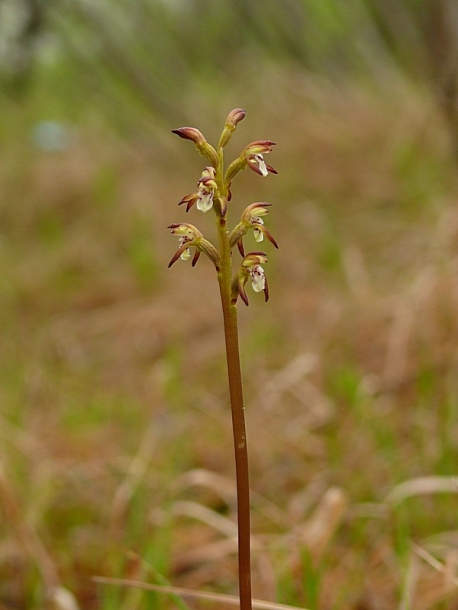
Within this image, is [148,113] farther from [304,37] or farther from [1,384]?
[1,384]

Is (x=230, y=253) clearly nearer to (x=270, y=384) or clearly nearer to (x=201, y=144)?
(x=201, y=144)

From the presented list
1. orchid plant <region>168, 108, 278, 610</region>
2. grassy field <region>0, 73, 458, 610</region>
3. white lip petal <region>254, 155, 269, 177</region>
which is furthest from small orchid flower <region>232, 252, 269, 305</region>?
grassy field <region>0, 73, 458, 610</region>

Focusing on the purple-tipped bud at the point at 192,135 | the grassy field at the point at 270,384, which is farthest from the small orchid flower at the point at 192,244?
the grassy field at the point at 270,384

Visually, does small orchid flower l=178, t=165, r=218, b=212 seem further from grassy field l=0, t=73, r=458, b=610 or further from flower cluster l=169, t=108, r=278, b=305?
grassy field l=0, t=73, r=458, b=610

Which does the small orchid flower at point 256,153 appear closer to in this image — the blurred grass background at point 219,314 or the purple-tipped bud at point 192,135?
the purple-tipped bud at point 192,135

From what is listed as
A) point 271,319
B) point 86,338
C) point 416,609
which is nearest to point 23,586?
point 416,609

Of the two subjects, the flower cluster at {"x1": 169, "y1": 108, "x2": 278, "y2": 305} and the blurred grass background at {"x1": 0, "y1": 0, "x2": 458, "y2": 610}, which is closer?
the flower cluster at {"x1": 169, "y1": 108, "x2": 278, "y2": 305}
